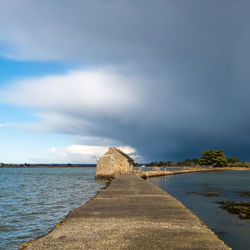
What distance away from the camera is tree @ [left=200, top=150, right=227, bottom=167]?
119m

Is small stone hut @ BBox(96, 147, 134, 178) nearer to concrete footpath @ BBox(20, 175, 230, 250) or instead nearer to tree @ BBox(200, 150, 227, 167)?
concrete footpath @ BBox(20, 175, 230, 250)

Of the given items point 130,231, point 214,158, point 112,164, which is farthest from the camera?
point 214,158

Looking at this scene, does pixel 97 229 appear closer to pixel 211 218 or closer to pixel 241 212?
pixel 211 218

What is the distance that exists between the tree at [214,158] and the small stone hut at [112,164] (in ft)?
272

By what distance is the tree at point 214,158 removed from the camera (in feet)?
391

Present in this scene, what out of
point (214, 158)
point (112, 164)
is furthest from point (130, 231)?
point (214, 158)

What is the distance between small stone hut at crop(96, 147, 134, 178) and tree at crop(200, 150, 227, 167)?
272 feet

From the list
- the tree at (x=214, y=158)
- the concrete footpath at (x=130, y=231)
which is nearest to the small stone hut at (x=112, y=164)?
the concrete footpath at (x=130, y=231)

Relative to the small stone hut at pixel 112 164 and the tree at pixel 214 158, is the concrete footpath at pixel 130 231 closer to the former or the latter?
the small stone hut at pixel 112 164

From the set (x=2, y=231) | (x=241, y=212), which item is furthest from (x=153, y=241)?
(x=241, y=212)

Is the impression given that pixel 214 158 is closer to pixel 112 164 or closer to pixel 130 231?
pixel 112 164

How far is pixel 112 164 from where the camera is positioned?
47906 mm

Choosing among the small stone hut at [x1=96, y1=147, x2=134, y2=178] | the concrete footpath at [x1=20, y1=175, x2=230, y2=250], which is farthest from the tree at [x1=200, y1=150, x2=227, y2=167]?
the concrete footpath at [x1=20, y1=175, x2=230, y2=250]

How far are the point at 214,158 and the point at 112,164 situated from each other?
3362 inches
